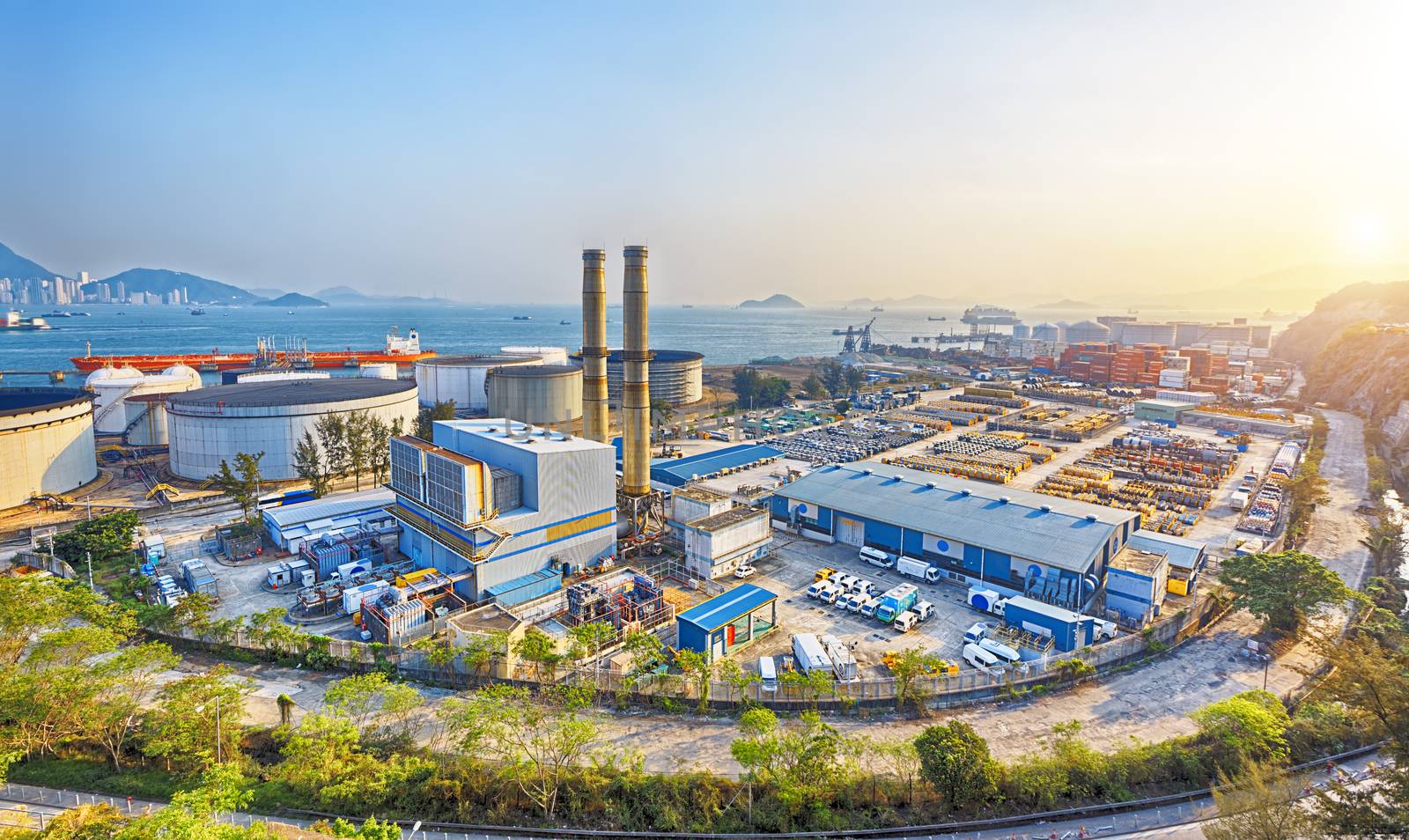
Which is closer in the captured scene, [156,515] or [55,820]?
[55,820]

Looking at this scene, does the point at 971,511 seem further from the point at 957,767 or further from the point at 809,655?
the point at 957,767

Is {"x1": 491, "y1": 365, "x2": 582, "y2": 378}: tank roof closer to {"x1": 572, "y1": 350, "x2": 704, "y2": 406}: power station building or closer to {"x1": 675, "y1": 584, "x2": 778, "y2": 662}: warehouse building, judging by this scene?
{"x1": 572, "y1": 350, "x2": 704, "y2": 406}: power station building

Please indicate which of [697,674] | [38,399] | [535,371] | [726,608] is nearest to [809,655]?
[726,608]

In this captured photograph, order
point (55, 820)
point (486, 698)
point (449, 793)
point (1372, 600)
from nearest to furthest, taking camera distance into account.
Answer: point (55, 820), point (449, 793), point (486, 698), point (1372, 600)

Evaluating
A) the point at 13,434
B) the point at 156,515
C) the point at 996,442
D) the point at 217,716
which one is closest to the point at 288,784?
the point at 217,716

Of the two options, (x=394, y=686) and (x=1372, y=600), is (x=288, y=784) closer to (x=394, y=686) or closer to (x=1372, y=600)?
(x=394, y=686)
